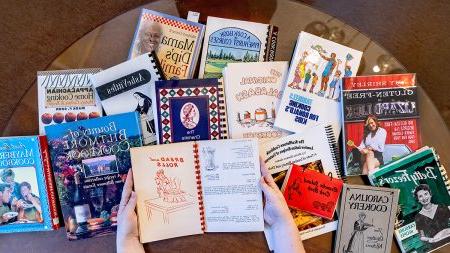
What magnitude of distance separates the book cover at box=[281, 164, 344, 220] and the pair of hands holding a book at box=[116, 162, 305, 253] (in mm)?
37

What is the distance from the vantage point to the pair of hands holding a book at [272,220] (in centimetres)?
96

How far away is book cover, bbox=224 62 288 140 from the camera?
1.01 meters

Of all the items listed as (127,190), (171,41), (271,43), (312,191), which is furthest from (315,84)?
(127,190)

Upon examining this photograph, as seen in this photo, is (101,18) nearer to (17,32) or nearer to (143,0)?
(143,0)

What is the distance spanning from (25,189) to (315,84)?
73 cm

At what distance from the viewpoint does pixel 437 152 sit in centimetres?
100

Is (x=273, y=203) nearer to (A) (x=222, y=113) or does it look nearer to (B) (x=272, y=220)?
(B) (x=272, y=220)

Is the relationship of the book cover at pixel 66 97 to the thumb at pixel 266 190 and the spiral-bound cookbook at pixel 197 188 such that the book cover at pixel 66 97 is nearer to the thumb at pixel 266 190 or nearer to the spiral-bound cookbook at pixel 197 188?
the spiral-bound cookbook at pixel 197 188

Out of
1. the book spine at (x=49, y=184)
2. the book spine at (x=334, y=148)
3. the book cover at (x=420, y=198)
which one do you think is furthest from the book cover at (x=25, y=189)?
the book cover at (x=420, y=198)

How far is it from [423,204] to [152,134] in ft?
2.17

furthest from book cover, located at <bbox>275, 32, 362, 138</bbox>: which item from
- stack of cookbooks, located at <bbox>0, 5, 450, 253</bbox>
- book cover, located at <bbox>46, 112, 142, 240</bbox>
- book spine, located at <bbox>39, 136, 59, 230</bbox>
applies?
book spine, located at <bbox>39, 136, 59, 230</bbox>

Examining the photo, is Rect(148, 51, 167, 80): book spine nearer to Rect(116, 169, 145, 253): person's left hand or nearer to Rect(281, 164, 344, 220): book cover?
Rect(116, 169, 145, 253): person's left hand

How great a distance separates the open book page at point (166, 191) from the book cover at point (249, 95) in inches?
5.0

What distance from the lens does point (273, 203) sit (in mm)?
961
